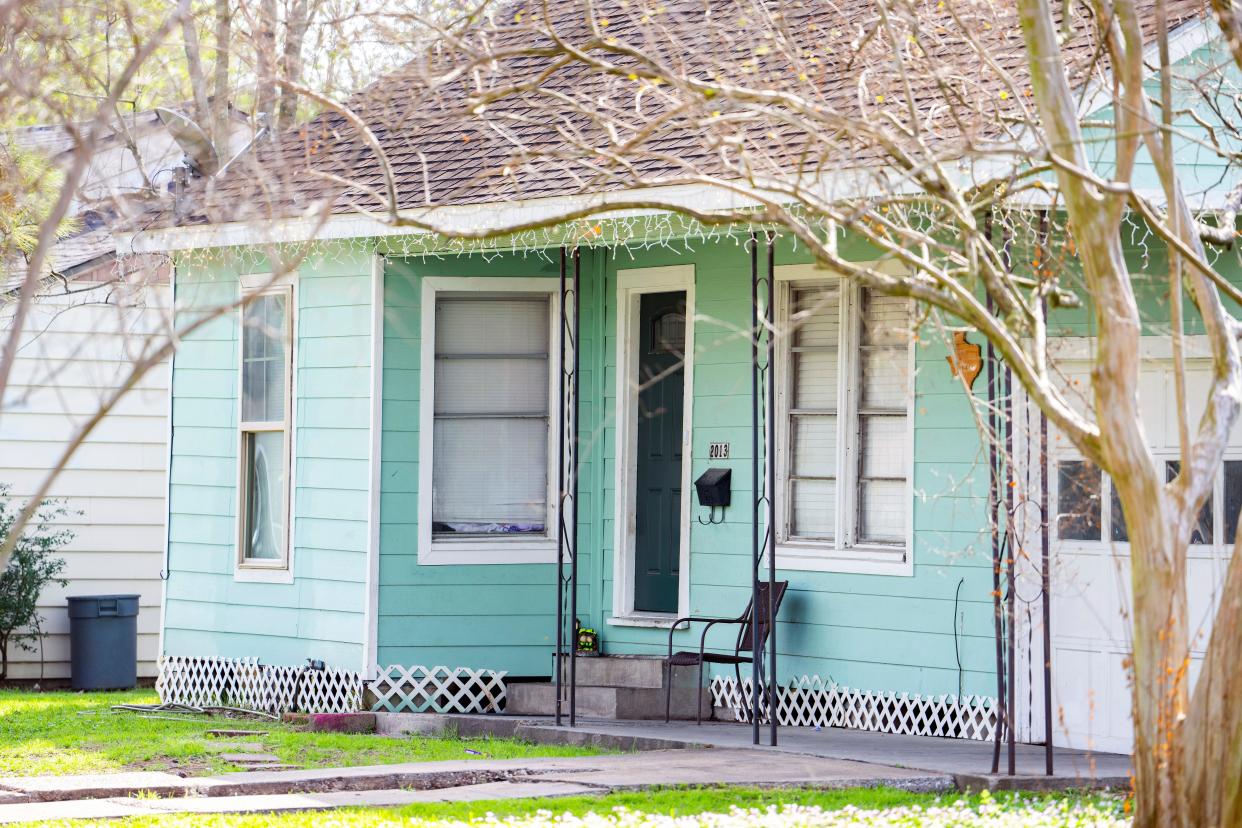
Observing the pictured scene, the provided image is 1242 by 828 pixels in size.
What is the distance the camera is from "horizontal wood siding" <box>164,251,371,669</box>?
480 inches

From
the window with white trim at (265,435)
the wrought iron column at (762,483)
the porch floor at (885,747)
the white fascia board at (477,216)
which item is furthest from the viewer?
the window with white trim at (265,435)

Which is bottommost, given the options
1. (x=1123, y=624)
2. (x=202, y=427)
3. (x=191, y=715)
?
(x=191, y=715)

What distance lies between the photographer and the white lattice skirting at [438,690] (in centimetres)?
1195

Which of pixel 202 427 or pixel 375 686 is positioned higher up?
pixel 202 427

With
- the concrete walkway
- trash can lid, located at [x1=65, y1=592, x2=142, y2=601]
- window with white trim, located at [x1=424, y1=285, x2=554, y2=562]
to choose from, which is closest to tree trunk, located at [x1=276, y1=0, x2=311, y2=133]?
the concrete walkway

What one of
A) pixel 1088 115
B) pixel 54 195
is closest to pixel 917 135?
pixel 1088 115

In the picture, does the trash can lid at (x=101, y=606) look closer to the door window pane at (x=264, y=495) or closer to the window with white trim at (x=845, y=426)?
the door window pane at (x=264, y=495)

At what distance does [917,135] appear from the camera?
6461 mm

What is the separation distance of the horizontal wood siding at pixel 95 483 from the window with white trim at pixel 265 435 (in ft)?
10.3

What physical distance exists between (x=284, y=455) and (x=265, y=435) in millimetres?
343

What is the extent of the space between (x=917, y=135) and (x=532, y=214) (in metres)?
4.95

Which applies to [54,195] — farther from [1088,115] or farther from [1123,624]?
[1123,624]

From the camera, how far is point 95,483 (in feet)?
54.0

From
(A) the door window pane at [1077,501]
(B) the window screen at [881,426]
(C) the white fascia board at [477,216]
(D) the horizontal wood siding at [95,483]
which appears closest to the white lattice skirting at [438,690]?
(B) the window screen at [881,426]
